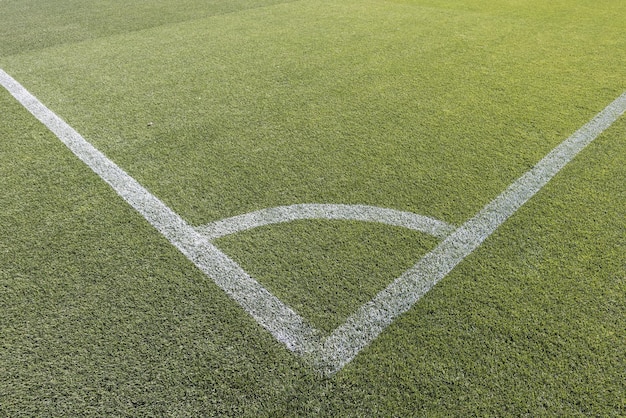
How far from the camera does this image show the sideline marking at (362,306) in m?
1.76

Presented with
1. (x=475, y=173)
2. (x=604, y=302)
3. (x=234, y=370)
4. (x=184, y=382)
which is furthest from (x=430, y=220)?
(x=184, y=382)

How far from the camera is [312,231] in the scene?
2258 millimetres

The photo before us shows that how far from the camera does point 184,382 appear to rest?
5.32 feet

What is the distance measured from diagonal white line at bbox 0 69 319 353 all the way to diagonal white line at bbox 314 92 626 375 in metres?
0.12

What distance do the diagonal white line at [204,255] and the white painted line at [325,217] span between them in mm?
111

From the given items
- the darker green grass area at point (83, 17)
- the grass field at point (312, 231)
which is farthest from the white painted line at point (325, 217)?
the darker green grass area at point (83, 17)

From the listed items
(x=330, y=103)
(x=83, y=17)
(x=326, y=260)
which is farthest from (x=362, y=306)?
(x=83, y=17)

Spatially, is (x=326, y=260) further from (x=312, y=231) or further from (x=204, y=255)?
(x=204, y=255)

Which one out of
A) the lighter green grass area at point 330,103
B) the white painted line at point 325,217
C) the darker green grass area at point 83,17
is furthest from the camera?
the darker green grass area at point 83,17

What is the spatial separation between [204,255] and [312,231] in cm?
51

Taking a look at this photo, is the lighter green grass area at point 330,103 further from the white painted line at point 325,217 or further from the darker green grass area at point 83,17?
the darker green grass area at point 83,17

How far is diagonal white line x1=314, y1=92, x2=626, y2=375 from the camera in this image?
1.74 metres

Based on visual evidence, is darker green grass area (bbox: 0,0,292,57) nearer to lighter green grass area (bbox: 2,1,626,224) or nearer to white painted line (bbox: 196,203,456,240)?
lighter green grass area (bbox: 2,1,626,224)

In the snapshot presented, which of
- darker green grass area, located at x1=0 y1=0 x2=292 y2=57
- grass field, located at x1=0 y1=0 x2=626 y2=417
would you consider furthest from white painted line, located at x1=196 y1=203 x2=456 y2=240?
darker green grass area, located at x1=0 y1=0 x2=292 y2=57
